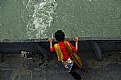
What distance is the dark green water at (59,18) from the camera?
804 cm

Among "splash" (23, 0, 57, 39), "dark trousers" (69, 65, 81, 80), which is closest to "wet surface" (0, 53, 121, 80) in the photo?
"dark trousers" (69, 65, 81, 80)

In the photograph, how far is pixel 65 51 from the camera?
486 centimetres

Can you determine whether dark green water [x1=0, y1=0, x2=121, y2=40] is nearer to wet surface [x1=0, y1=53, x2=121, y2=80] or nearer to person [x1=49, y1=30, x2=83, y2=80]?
wet surface [x1=0, y1=53, x2=121, y2=80]

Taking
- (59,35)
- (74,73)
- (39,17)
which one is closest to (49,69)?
(74,73)

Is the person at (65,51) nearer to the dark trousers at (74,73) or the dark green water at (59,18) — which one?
the dark trousers at (74,73)

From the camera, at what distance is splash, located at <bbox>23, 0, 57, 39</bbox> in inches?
319

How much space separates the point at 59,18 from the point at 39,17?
57 cm

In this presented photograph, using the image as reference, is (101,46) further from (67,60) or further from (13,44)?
(13,44)

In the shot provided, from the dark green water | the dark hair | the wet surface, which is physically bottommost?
the wet surface

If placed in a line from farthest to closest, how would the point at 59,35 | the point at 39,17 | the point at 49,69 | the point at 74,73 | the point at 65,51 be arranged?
the point at 39,17, the point at 49,69, the point at 74,73, the point at 65,51, the point at 59,35

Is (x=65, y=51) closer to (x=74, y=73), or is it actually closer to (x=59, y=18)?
(x=74, y=73)

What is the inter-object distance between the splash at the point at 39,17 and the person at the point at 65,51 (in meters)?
2.83

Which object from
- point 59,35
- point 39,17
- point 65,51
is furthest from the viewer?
point 39,17

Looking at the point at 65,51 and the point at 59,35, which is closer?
the point at 59,35
